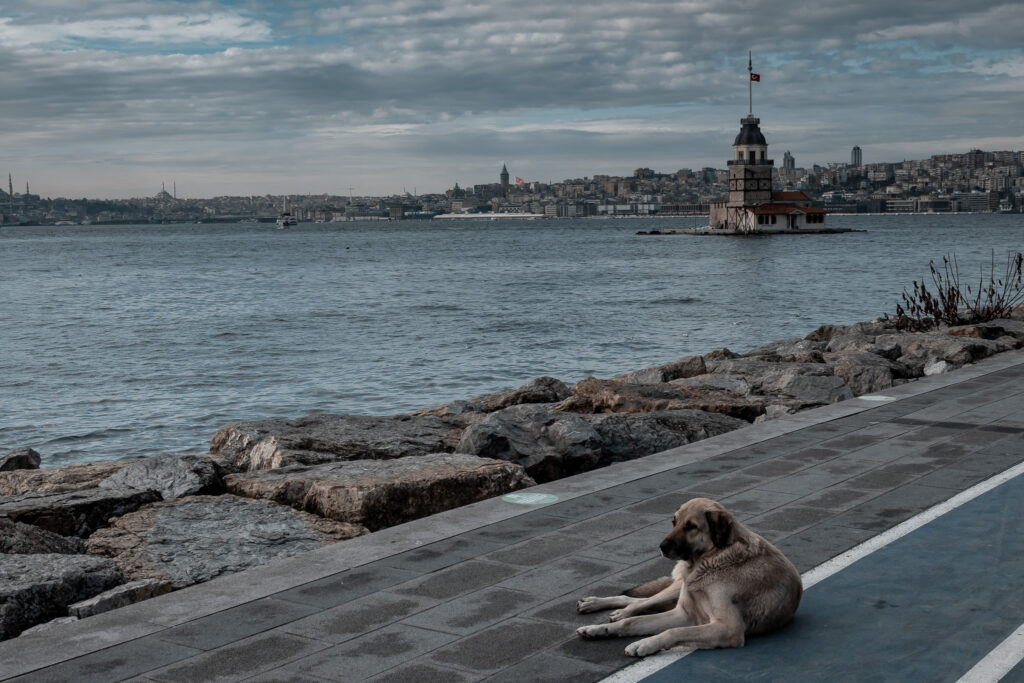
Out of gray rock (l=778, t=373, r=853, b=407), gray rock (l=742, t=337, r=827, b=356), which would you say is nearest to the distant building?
gray rock (l=742, t=337, r=827, b=356)

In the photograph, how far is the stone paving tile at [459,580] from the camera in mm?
5660

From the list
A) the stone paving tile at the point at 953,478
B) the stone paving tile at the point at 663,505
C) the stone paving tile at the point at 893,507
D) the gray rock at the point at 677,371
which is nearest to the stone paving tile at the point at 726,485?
the stone paving tile at the point at 663,505

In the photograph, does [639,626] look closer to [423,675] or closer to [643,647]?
[643,647]

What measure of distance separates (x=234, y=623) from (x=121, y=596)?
2.80 ft

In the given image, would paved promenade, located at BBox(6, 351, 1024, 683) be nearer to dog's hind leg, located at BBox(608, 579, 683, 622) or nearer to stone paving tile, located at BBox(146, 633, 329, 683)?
stone paving tile, located at BBox(146, 633, 329, 683)

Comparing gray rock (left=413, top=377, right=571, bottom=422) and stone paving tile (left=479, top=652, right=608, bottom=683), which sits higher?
stone paving tile (left=479, top=652, right=608, bottom=683)

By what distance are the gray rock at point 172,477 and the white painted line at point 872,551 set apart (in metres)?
4.49

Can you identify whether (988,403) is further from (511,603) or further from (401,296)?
(401,296)

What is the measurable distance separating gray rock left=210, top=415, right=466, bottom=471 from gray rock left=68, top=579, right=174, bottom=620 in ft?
10.6

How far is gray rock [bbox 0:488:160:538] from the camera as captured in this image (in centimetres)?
745

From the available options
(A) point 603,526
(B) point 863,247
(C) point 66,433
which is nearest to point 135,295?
(C) point 66,433

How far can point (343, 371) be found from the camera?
2773cm

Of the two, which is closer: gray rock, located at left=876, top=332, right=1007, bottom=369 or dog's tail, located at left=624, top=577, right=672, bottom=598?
dog's tail, located at left=624, top=577, right=672, bottom=598

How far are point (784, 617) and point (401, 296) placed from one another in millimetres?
48358
